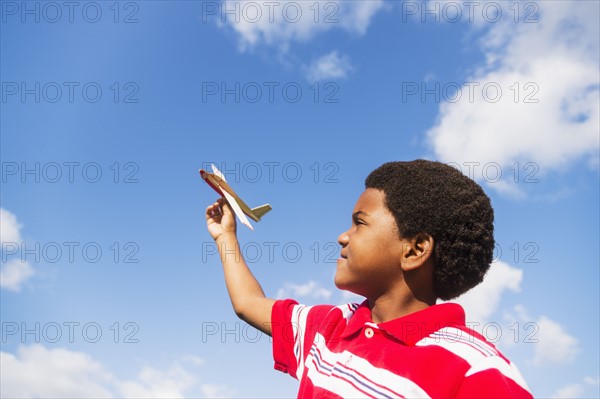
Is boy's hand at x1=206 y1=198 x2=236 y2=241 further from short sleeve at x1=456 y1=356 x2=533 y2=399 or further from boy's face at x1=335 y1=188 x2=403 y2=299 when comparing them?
short sleeve at x1=456 y1=356 x2=533 y2=399

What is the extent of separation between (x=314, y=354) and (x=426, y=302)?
675mm

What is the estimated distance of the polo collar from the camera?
104 inches

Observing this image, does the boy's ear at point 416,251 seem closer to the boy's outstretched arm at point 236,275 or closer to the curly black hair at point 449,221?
the curly black hair at point 449,221

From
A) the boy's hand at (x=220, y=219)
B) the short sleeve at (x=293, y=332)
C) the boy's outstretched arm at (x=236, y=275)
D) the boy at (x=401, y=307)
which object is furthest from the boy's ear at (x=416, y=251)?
the boy's hand at (x=220, y=219)

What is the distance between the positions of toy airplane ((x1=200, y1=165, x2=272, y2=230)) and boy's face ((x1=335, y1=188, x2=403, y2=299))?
1147 millimetres

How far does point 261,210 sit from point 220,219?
550 millimetres

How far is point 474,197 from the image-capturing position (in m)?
3.00

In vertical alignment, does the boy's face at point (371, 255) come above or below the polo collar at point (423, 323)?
above

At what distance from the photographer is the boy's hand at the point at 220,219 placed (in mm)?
3809

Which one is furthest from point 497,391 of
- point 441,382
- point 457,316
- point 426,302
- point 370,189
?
point 370,189

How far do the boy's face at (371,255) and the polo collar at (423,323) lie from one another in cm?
22

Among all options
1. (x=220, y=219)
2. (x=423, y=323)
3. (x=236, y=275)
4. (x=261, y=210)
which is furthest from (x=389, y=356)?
(x=261, y=210)

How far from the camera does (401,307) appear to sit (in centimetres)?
285

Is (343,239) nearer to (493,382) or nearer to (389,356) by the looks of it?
(389,356)
